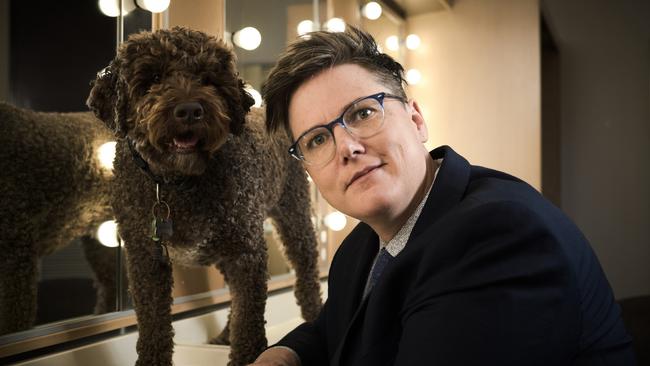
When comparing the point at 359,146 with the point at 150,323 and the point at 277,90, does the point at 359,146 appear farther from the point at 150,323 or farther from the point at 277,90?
the point at 150,323

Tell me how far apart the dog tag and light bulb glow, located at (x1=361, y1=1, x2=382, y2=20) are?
2243mm

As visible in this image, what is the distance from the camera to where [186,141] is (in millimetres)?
1084

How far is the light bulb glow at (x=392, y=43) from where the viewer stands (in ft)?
10.8

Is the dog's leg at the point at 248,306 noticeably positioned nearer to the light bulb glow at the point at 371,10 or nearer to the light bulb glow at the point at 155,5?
the light bulb glow at the point at 155,5

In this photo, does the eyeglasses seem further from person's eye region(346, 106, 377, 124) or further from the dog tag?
the dog tag

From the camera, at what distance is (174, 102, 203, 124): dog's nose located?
104 centimetres

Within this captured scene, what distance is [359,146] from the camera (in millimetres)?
946

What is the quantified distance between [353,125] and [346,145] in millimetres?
→ 48

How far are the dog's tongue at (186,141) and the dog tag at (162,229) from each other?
194mm

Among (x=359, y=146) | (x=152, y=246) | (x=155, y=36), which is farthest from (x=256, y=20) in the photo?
(x=359, y=146)

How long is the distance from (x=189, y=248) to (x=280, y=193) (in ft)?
1.55

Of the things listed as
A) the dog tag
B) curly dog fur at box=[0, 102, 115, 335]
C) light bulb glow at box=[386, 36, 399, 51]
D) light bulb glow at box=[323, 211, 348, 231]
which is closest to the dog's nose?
the dog tag

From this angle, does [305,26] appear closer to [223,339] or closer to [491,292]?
[223,339]

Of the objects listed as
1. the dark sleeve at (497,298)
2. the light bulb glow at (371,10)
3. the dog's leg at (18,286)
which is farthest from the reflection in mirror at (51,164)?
the light bulb glow at (371,10)
